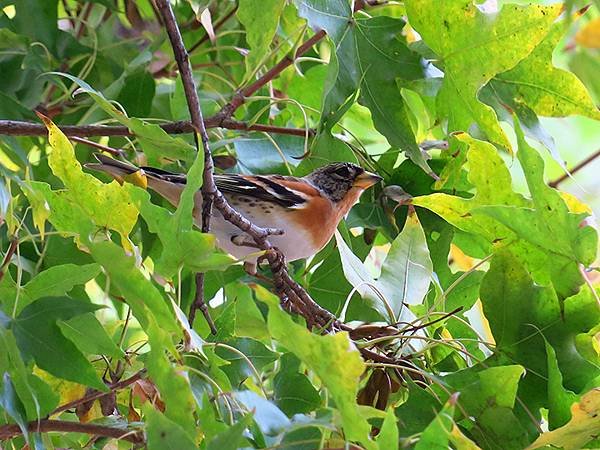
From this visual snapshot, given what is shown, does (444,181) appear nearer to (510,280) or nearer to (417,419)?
(510,280)

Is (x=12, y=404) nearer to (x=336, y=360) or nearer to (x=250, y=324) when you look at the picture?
(x=336, y=360)

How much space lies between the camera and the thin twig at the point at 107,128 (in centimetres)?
167

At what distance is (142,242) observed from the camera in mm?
1972

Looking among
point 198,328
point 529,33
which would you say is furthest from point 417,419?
point 529,33

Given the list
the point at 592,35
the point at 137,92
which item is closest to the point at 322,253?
the point at 137,92

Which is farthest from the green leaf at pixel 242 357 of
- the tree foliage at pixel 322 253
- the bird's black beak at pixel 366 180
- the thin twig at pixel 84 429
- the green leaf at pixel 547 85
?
the green leaf at pixel 547 85

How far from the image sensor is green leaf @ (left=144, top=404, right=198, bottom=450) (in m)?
1.05

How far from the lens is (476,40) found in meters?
1.76

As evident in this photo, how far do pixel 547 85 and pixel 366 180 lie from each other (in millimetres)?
530

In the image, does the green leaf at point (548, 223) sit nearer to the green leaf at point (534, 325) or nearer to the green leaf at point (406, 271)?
the green leaf at point (534, 325)

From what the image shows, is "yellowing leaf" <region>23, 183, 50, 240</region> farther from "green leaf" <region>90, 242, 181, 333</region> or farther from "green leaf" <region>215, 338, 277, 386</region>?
"green leaf" <region>215, 338, 277, 386</region>

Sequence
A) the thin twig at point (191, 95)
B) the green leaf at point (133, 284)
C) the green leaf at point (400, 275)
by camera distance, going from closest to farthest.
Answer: the green leaf at point (133, 284), the thin twig at point (191, 95), the green leaf at point (400, 275)

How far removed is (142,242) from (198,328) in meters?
0.26

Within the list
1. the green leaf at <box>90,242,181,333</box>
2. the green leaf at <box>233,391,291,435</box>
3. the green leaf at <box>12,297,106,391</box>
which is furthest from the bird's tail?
the green leaf at <box>233,391,291,435</box>
